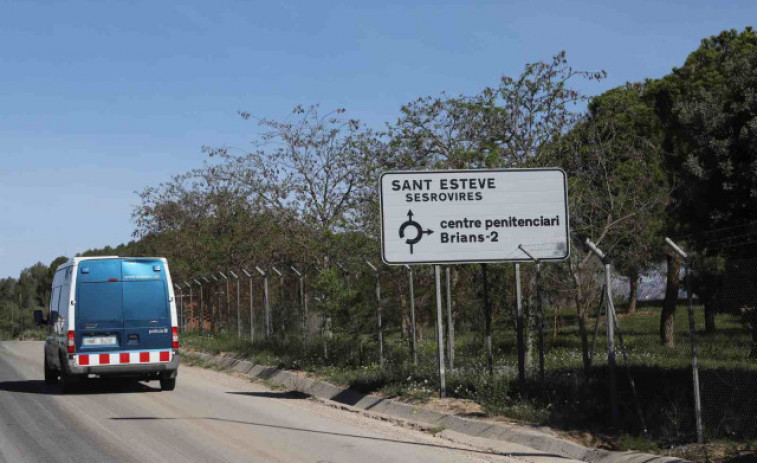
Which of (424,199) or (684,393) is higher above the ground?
(424,199)

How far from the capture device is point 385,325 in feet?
61.4

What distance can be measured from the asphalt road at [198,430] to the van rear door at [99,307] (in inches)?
41.8

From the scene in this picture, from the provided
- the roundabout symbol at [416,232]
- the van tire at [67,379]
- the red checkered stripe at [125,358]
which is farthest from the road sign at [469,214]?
the van tire at [67,379]

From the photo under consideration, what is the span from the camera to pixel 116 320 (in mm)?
17188

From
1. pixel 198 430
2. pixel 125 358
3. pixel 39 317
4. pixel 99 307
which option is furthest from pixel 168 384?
pixel 198 430

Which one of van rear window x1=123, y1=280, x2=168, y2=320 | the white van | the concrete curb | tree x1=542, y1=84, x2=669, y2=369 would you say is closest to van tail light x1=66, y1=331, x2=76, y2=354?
the white van

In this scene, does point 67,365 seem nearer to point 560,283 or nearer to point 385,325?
point 385,325

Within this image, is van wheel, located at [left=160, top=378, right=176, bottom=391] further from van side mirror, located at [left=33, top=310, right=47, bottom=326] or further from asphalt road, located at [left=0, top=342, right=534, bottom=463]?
van side mirror, located at [left=33, top=310, right=47, bottom=326]

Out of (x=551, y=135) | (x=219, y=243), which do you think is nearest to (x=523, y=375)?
(x=551, y=135)

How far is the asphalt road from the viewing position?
10.6m

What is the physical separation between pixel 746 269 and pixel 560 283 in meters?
9.61

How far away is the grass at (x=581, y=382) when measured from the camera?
10.4 metres

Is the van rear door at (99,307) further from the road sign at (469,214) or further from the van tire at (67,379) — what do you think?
the road sign at (469,214)

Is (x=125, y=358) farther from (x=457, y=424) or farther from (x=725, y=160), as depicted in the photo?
(x=725, y=160)
